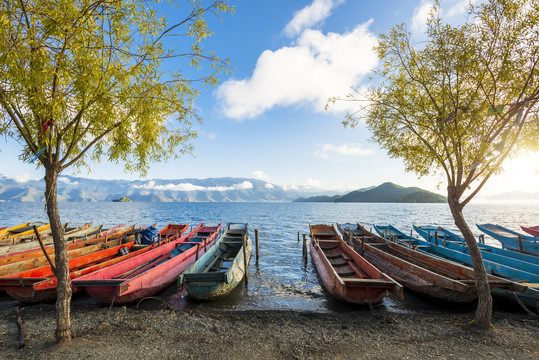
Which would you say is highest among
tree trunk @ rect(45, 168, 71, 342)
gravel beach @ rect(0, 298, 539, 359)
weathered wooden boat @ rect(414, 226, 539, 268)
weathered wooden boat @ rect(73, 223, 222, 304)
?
tree trunk @ rect(45, 168, 71, 342)

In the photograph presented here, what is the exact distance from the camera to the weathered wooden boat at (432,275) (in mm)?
8912

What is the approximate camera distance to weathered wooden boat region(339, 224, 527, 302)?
891cm

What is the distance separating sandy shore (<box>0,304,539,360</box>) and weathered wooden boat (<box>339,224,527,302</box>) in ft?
2.81

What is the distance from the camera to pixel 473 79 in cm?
721

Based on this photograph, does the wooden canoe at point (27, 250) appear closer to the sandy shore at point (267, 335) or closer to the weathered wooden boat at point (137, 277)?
the weathered wooden boat at point (137, 277)

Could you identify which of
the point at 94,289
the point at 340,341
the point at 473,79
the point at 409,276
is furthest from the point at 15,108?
the point at 409,276

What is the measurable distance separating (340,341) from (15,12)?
35.9 ft

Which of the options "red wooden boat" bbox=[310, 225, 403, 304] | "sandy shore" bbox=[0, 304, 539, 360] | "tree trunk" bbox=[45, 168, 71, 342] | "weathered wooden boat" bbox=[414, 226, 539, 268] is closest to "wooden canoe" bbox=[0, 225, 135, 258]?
"sandy shore" bbox=[0, 304, 539, 360]

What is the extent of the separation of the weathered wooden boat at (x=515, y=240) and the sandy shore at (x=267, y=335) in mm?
10805

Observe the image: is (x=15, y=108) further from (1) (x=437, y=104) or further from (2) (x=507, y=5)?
(2) (x=507, y=5)

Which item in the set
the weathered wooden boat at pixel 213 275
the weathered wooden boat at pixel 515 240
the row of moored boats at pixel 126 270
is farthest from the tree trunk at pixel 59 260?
the weathered wooden boat at pixel 515 240

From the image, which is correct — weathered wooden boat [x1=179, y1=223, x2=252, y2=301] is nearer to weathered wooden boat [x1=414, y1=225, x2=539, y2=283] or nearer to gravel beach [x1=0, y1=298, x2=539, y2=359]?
gravel beach [x1=0, y1=298, x2=539, y2=359]

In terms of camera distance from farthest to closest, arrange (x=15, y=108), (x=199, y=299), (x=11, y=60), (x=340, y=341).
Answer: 1. (x=199, y=299)
2. (x=340, y=341)
3. (x=15, y=108)
4. (x=11, y=60)

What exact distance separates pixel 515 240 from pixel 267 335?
20.6m
